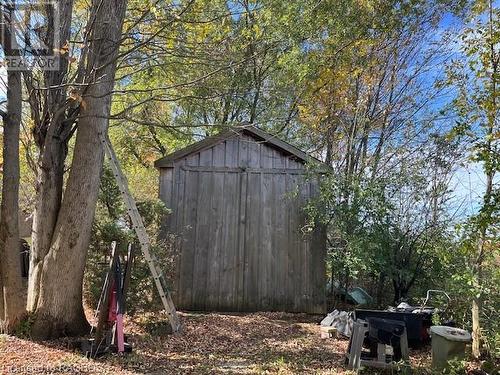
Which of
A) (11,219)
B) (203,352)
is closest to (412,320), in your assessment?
(203,352)

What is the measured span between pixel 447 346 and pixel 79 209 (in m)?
4.48

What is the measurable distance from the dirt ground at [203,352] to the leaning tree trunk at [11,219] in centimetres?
35

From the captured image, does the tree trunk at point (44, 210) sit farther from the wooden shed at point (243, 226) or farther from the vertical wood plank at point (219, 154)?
the vertical wood plank at point (219, 154)

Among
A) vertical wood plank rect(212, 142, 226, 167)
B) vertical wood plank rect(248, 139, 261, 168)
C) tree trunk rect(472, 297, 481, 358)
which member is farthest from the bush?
tree trunk rect(472, 297, 481, 358)

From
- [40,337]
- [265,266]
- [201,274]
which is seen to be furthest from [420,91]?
[40,337]

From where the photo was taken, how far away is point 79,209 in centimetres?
482

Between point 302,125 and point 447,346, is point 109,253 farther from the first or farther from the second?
point 302,125

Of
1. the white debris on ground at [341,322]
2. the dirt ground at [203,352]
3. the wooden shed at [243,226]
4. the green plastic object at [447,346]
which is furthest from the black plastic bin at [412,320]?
the wooden shed at [243,226]

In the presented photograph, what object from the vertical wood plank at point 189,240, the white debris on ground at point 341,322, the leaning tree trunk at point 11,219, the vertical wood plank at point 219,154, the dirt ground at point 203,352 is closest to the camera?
the dirt ground at point 203,352

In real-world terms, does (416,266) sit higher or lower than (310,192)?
lower

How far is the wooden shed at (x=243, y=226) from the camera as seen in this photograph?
7.54 meters

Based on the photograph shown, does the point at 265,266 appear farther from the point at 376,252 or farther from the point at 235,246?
the point at 376,252

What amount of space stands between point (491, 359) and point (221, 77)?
807cm

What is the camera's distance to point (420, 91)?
9781 mm
